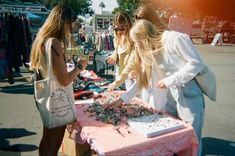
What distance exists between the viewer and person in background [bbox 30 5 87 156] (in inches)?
91.9

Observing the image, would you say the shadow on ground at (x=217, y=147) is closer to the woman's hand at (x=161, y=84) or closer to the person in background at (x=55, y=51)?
the woman's hand at (x=161, y=84)

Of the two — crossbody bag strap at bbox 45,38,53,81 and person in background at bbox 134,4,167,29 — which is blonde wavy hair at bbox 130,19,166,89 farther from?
crossbody bag strap at bbox 45,38,53,81

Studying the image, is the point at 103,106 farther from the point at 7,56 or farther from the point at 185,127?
the point at 7,56

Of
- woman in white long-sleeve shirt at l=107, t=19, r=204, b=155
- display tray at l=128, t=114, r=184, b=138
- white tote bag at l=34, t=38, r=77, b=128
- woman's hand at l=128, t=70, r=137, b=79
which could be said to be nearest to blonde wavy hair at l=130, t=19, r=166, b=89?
woman in white long-sleeve shirt at l=107, t=19, r=204, b=155

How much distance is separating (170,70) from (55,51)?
3.27 ft

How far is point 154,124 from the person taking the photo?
2.30m

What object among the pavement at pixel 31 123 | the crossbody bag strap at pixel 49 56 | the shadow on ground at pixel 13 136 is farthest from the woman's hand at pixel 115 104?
the shadow on ground at pixel 13 136

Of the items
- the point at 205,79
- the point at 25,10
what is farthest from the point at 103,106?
the point at 25,10

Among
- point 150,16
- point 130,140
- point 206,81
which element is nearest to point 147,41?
point 150,16

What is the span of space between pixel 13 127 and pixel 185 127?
11.7 feet

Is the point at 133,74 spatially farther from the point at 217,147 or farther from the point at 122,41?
the point at 217,147

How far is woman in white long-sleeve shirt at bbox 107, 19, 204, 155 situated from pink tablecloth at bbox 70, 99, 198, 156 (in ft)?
1.15

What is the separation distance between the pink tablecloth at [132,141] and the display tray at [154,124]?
0.11 ft

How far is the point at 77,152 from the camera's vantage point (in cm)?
327
